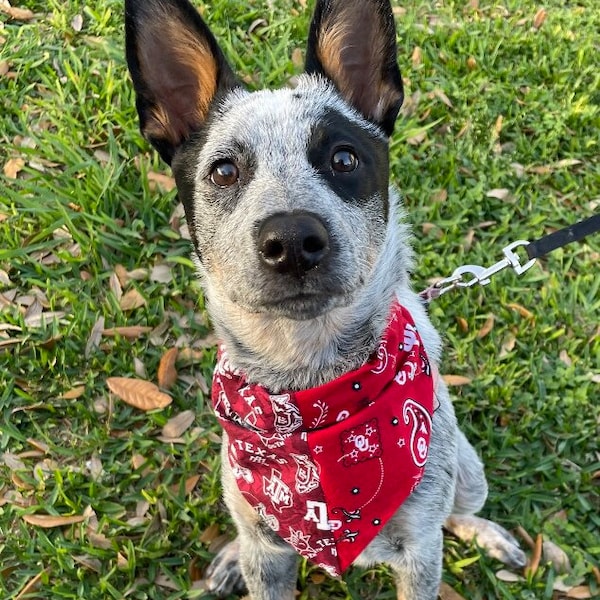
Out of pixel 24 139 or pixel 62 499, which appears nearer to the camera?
pixel 62 499

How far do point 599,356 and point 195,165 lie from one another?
276 cm

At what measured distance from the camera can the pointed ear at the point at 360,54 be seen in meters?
2.39

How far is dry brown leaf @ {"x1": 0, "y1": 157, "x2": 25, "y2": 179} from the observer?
463cm

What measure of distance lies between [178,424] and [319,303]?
6.60 feet

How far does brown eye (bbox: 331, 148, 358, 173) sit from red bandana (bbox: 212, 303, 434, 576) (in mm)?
564

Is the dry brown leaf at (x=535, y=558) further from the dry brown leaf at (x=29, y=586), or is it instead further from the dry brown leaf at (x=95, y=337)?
the dry brown leaf at (x=95, y=337)

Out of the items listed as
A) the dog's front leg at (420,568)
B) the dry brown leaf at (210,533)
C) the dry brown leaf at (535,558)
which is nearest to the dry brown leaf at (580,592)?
the dry brown leaf at (535,558)

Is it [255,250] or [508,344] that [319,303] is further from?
[508,344]

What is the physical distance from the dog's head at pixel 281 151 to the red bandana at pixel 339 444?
Answer: 1.14 feet

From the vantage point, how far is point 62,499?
3521 millimetres

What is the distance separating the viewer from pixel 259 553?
2.85 m

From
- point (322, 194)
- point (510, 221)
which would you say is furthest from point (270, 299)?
point (510, 221)

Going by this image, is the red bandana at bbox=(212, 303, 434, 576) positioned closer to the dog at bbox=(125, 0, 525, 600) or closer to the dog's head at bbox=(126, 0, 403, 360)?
the dog at bbox=(125, 0, 525, 600)

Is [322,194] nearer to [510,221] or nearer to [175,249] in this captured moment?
[175,249]
